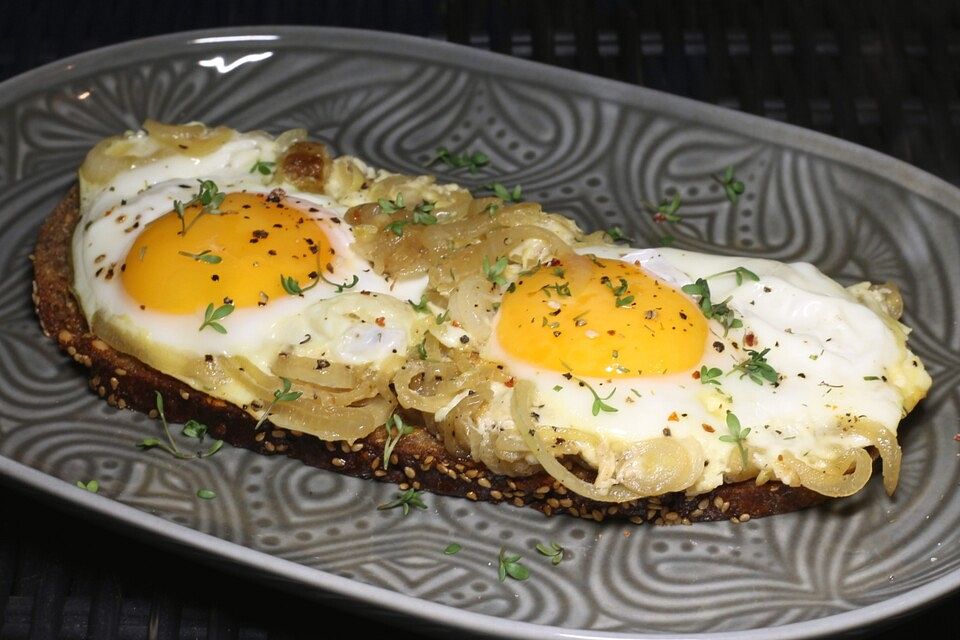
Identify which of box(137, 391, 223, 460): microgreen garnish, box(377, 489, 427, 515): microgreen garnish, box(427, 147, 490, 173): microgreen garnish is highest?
box(427, 147, 490, 173): microgreen garnish

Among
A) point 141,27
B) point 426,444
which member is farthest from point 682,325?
point 141,27

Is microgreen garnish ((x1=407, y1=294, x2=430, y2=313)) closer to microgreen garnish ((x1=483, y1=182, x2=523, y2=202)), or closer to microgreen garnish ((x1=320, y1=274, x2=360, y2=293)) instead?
microgreen garnish ((x1=320, y1=274, x2=360, y2=293))

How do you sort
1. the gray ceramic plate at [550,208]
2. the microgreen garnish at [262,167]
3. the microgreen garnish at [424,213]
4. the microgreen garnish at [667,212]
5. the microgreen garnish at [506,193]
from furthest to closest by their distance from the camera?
the microgreen garnish at [667,212] < the microgreen garnish at [506,193] < the microgreen garnish at [262,167] < the microgreen garnish at [424,213] < the gray ceramic plate at [550,208]

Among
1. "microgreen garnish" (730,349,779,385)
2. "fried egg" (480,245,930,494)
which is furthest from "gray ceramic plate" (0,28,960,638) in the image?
"microgreen garnish" (730,349,779,385)

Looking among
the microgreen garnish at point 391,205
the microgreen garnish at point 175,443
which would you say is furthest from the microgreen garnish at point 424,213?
the microgreen garnish at point 175,443

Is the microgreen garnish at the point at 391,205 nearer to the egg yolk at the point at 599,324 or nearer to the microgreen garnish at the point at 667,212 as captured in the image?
the egg yolk at the point at 599,324

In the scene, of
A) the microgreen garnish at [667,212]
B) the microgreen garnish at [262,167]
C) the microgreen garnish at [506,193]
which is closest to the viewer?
the microgreen garnish at [262,167]

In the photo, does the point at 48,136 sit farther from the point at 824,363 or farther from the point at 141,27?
the point at 824,363
